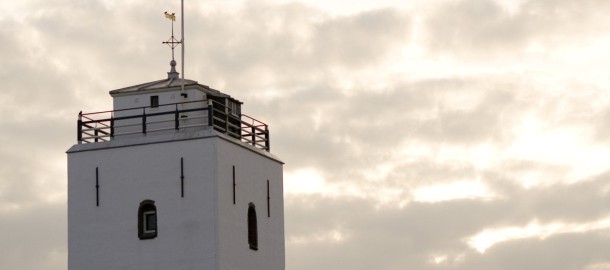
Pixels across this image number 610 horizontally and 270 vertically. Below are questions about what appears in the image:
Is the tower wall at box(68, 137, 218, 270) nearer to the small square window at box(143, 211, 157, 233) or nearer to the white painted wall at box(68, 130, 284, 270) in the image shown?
the white painted wall at box(68, 130, 284, 270)

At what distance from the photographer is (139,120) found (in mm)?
68188

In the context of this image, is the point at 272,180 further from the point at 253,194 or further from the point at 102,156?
the point at 102,156

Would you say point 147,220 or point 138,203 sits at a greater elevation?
point 138,203

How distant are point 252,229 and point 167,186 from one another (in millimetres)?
4305

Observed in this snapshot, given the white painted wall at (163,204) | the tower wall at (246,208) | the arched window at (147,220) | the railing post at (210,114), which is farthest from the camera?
the railing post at (210,114)

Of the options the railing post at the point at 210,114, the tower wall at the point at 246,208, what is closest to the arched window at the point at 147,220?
the tower wall at the point at 246,208

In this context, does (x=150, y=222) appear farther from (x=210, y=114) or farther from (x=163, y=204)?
(x=210, y=114)

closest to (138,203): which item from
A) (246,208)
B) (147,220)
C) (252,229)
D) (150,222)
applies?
(147,220)

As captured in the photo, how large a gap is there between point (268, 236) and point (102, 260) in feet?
23.2

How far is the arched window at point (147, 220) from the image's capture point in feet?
219

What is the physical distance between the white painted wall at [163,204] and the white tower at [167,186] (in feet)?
0.12

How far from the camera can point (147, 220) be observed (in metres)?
67.1

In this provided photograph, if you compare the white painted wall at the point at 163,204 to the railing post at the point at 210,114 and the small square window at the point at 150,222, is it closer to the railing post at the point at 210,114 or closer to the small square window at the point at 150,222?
the small square window at the point at 150,222

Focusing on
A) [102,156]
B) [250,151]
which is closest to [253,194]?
[250,151]
